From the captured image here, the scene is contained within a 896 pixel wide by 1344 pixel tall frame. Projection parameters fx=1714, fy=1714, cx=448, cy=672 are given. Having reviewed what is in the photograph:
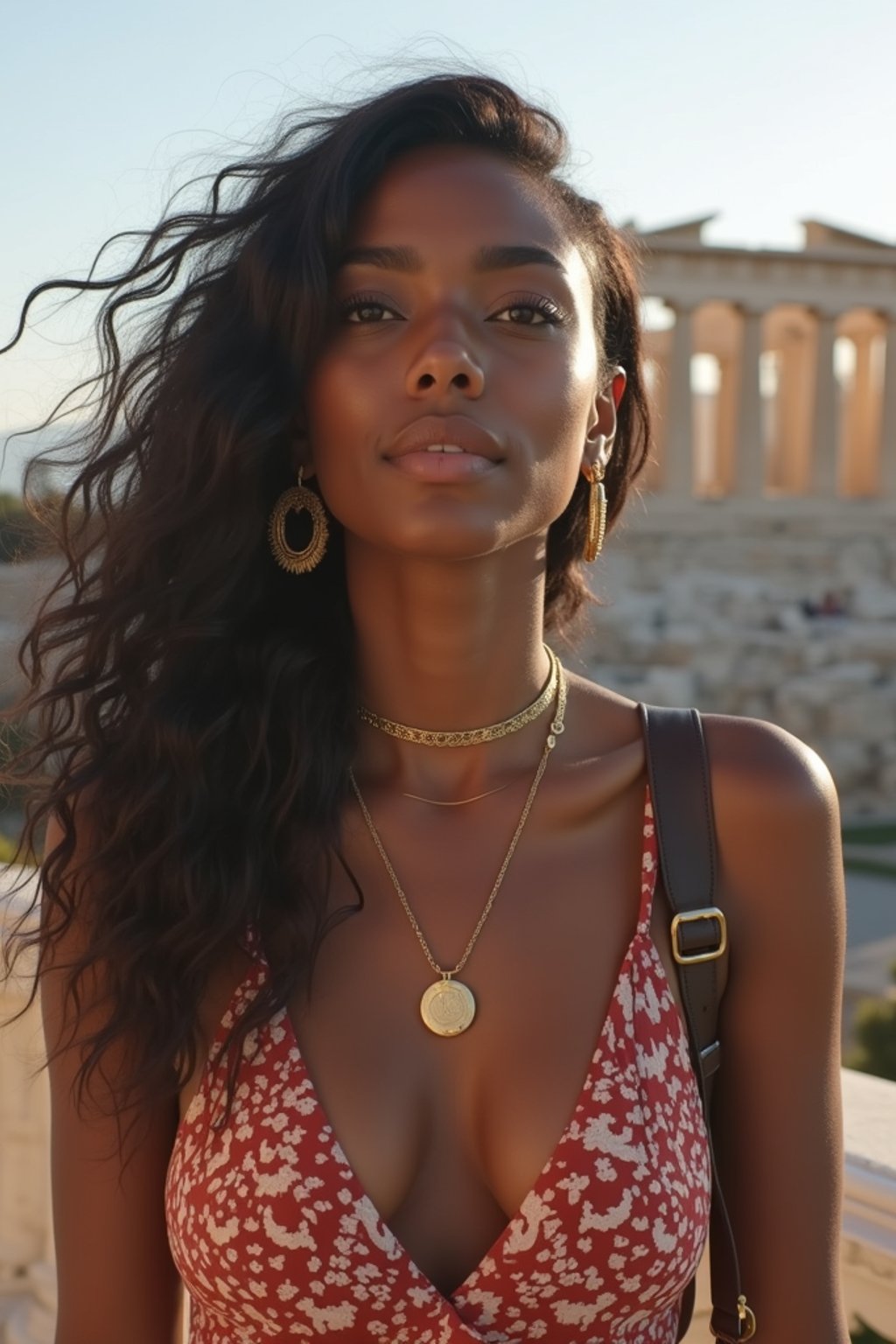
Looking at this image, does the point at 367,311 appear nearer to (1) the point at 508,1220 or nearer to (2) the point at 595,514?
(2) the point at 595,514

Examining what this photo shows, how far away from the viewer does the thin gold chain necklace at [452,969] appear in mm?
2891

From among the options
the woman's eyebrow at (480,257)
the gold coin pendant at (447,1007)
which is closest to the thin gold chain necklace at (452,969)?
the gold coin pendant at (447,1007)

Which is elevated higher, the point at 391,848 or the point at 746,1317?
the point at 391,848

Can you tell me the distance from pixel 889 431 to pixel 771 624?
17.7 metres

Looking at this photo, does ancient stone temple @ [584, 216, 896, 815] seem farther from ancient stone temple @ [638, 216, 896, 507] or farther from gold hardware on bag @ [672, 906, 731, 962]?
gold hardware on bag @ [672, 906, 731, 962]

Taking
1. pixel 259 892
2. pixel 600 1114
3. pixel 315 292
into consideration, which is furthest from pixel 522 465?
pixel 600 1114

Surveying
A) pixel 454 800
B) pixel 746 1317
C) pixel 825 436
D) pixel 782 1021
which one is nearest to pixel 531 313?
pixel 454 800

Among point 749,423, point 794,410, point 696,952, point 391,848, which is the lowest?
point 696,952

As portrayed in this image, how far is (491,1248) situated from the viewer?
269cm

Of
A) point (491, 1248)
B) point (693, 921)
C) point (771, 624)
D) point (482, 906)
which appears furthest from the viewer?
point (771, 624)

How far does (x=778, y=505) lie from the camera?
46000mm

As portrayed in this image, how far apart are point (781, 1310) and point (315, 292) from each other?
Result: 1957 mm

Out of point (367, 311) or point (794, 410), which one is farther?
point (794, 410)

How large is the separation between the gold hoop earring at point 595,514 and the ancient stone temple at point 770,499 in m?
24.2
